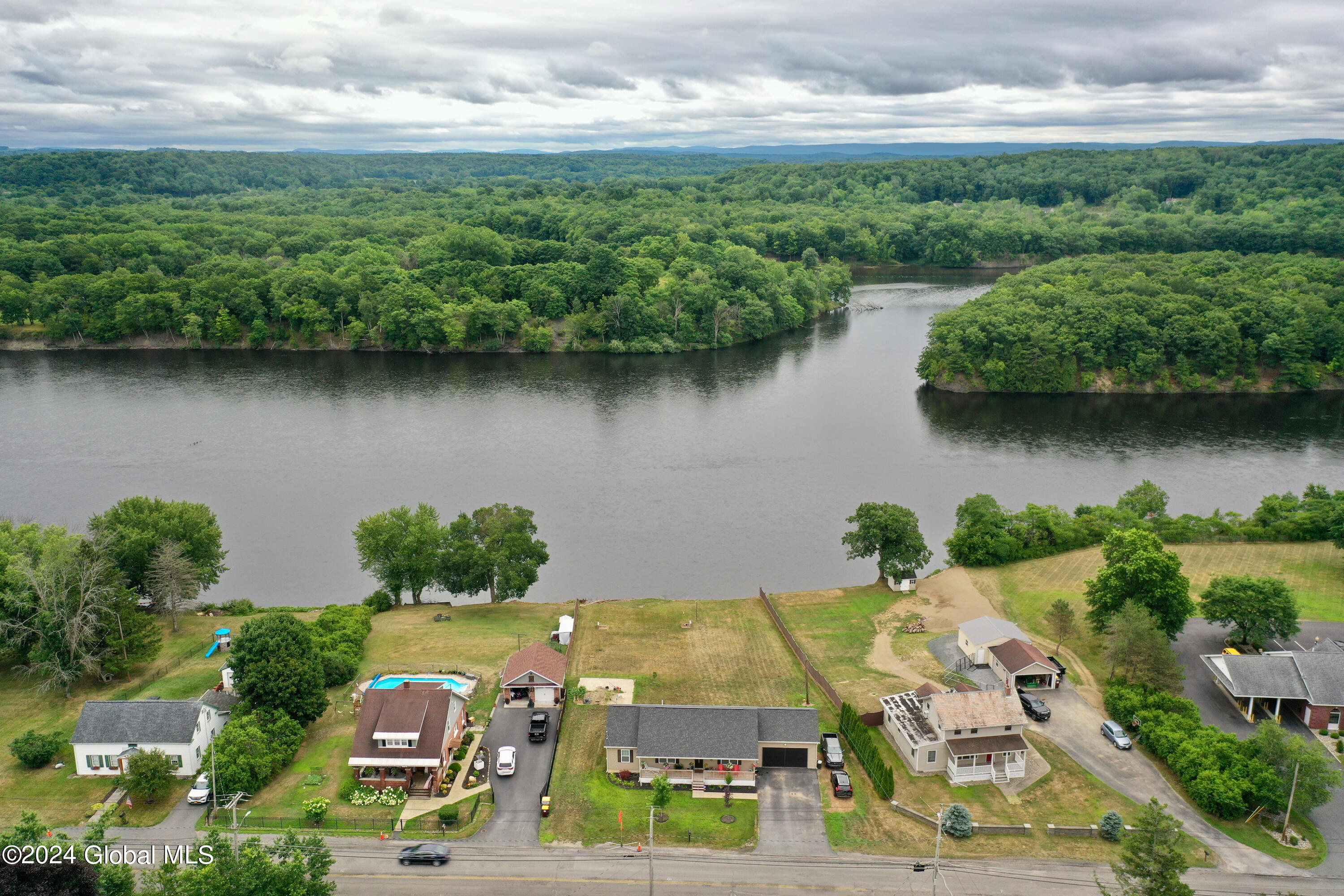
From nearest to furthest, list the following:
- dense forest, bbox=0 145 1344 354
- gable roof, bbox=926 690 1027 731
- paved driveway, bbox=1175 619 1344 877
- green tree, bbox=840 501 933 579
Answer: paved driveway, bbox=1175 619 1344 877, gable roof, bbox=926 690 1027 731, green tree, bbox=840 501 933 579, dense forest, bbox=0 145 1344 354

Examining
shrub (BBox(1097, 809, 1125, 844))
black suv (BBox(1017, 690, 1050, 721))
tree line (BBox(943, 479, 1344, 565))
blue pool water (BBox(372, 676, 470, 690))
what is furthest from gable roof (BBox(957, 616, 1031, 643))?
blue pool water (BBox(372, 676, 470, 690))

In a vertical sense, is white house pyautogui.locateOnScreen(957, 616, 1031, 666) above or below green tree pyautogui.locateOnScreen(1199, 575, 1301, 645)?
below

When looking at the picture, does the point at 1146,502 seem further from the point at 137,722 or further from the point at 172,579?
the point at 172,579

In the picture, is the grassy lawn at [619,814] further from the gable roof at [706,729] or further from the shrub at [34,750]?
the shrub at [34,750]

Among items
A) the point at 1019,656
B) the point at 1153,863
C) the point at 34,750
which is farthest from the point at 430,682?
the point at 1153,863

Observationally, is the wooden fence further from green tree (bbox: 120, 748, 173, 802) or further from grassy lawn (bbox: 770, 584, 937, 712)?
green tree (bbox: 120, 748, 173, 802)

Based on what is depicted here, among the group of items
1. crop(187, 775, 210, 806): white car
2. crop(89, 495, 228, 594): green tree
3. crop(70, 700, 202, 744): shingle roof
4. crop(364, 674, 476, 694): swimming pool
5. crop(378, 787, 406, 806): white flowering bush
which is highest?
crop(89, 495, 228, 594): green tree

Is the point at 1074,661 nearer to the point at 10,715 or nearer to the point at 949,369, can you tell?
the point at 10,715
